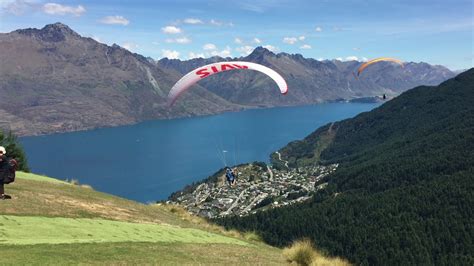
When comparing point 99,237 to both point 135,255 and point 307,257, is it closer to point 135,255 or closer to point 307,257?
point 135,255

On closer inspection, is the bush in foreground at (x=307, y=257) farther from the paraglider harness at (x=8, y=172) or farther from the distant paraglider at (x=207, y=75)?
the distant paraglider at (x=207, y=75)

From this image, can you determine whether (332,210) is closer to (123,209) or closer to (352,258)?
(352,258)

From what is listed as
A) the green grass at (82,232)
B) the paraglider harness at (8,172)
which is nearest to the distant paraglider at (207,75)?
the green grass at (82,232)

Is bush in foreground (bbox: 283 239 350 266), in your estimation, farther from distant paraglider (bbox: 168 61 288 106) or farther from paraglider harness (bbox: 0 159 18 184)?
distant paraglider (bbox: 168 61 288 106)

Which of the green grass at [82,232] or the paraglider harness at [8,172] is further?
the paraglider harness at [8,172]

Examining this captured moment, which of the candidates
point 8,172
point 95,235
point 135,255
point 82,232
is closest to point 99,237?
point 95,235

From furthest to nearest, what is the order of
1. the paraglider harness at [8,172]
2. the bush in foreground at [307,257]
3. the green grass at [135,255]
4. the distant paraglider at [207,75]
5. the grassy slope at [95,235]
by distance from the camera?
the distant paraglider at [207,75] → the paraglider harness at [8,172] → the bush in foreground at [307,257] → the grassy slope at [95,235] → the green grass at [135,255]

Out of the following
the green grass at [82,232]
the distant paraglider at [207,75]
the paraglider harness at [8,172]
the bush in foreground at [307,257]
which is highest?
the distant paraglider at [207,75]

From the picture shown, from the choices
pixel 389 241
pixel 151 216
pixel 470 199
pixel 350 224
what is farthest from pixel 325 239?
pixel 151 216
